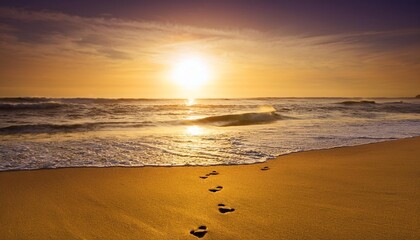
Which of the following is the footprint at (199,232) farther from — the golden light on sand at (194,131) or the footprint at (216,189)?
the golden light on sand at (194,131)

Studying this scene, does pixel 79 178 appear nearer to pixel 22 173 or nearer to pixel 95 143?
pixel 22 173

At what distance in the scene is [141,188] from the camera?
530cm

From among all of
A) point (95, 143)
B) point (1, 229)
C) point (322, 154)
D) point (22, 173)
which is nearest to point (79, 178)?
point (22, 173)

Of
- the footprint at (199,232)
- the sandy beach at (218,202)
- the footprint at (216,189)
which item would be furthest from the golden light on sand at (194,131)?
the footprint at (199,232)

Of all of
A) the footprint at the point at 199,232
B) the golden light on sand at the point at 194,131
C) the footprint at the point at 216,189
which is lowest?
the golden light on sand at the point at 194,131

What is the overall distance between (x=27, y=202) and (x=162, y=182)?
202 centimetres

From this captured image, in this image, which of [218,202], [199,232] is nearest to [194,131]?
[218,202]

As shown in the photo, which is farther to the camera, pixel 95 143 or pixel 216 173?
pixel 95 143

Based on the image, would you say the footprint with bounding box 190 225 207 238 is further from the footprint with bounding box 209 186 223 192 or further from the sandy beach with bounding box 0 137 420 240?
the footprint with bounding box 209 186 223 192

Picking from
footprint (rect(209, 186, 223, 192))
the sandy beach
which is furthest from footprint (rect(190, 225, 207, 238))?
footprint (rect(209, 186, 223, 192))

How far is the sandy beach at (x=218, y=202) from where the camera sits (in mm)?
3615

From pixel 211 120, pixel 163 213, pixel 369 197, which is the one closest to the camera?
pixel 163 213

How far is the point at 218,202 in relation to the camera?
4.57m

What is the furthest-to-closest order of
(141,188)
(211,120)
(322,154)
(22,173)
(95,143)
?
1. (211,120)
2. (95,143)
3. (322,154)
4. (22,173)
5. (141,188)
